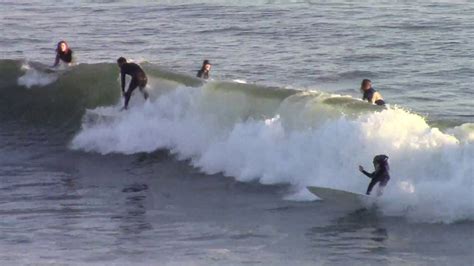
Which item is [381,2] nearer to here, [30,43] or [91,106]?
[30,43]

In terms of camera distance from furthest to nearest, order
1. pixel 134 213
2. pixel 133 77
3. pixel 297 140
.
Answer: pixel 133 77 → pixel 297 140 → pixel 134 213

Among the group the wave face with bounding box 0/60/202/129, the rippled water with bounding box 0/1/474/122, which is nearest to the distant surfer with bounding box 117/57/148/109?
the wave face with bounding box 0/60/202/129

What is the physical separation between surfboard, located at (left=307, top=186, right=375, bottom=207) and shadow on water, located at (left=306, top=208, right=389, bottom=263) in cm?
20

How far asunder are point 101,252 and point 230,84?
9218 mm

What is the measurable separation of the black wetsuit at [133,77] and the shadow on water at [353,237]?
865 cm

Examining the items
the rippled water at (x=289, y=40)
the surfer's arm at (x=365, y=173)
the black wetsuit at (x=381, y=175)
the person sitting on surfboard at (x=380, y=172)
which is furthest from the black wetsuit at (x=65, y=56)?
the black wetsuit at (x=381, y=175)

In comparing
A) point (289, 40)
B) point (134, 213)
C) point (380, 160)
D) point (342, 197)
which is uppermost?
point (289, 40)

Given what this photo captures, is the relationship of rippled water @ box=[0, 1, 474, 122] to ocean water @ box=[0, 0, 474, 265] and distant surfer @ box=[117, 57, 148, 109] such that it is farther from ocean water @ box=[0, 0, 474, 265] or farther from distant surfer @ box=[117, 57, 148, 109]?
distant surfer @ box=[117, 57, 148, 109]

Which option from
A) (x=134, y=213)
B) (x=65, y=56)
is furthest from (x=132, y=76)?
(x=134, y=213)

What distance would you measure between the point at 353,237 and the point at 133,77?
397 inches

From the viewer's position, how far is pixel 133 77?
1046 inches

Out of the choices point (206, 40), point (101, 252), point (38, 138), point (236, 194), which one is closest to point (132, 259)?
point (101, 252)

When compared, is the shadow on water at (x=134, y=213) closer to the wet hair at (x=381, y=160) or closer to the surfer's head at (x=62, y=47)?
the wet hair at (x=381, y=160)

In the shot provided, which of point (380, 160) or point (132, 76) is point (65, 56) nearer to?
point (132, 76)
